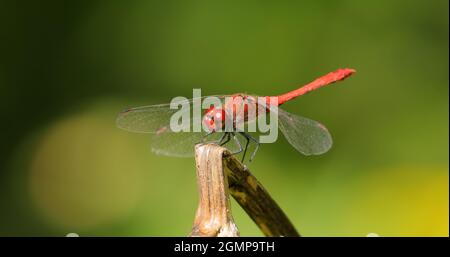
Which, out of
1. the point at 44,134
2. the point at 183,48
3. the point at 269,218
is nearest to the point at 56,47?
the point at 44,134

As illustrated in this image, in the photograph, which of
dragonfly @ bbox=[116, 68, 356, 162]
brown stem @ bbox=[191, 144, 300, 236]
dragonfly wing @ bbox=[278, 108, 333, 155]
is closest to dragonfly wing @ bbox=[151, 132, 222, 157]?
dragonfly @ bbox=[116, 68, 356, 162]

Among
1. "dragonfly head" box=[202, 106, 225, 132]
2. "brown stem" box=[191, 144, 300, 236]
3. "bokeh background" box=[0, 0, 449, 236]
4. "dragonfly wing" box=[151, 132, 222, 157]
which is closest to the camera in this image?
"brown stem" box=[191, 144, 300, 236]

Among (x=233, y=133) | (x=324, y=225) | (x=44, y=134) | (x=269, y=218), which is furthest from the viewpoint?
(x=44, y=134)

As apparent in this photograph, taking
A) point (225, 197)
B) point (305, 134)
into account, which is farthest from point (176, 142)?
point (225, 197)

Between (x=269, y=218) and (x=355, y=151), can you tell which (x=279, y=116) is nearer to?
(x=269, y=218)

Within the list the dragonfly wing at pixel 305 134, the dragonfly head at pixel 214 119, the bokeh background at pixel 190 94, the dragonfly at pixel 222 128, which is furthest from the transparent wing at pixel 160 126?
the bokeh background at pixel 190 94

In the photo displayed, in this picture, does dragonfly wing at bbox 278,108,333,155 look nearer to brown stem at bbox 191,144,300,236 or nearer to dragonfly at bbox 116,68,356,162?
dragonfly at bbox 116,68,356,162
